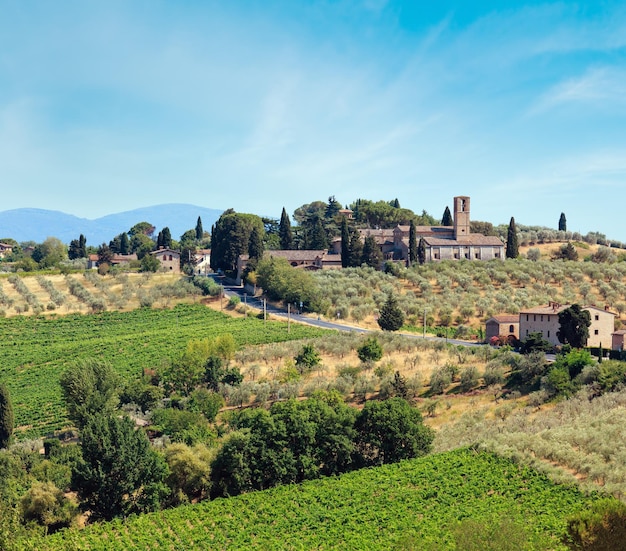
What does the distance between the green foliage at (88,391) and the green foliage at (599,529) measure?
33.5 m

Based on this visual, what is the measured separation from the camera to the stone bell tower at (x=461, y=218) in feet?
339

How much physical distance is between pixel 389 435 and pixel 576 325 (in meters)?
28.2

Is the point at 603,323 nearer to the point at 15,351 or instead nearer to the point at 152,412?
the point at 152,412

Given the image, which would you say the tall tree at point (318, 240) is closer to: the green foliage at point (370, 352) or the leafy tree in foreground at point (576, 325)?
the green foliage at point (370, 352)

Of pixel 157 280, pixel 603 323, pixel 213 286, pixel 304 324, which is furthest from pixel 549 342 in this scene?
pixel 157 280

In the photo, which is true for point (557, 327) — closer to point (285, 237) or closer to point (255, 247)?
point (255, 247)

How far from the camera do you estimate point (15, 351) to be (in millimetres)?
68875

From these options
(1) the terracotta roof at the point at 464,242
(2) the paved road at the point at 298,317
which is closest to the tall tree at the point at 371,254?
(1) the terracotta roof at the point at 464,242

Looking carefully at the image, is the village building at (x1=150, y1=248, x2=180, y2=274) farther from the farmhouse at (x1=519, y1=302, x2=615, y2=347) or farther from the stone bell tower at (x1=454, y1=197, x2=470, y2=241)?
the farmhouse at (x1=519, y1=302, x2=615, y2=347)

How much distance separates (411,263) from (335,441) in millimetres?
64901

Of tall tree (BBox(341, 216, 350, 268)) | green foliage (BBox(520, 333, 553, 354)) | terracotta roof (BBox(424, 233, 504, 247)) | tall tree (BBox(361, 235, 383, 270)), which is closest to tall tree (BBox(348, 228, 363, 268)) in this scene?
tall tree (BBox(341, 216, 350, 268))

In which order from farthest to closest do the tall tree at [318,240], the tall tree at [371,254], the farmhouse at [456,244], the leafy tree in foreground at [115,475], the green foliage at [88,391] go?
the tall tree at [318,240], the farmhouse at [456,244], the tall tree at [371,254], the green foliage at [88,391], the leafy tree in foreground at [115,475]

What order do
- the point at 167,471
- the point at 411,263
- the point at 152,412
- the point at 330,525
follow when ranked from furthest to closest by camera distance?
the point at 411,263 → the point at 152,412 → the point at 167,471 → the point at 330,525

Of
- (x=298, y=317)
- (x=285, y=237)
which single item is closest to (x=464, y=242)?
(x=285, y=237)
